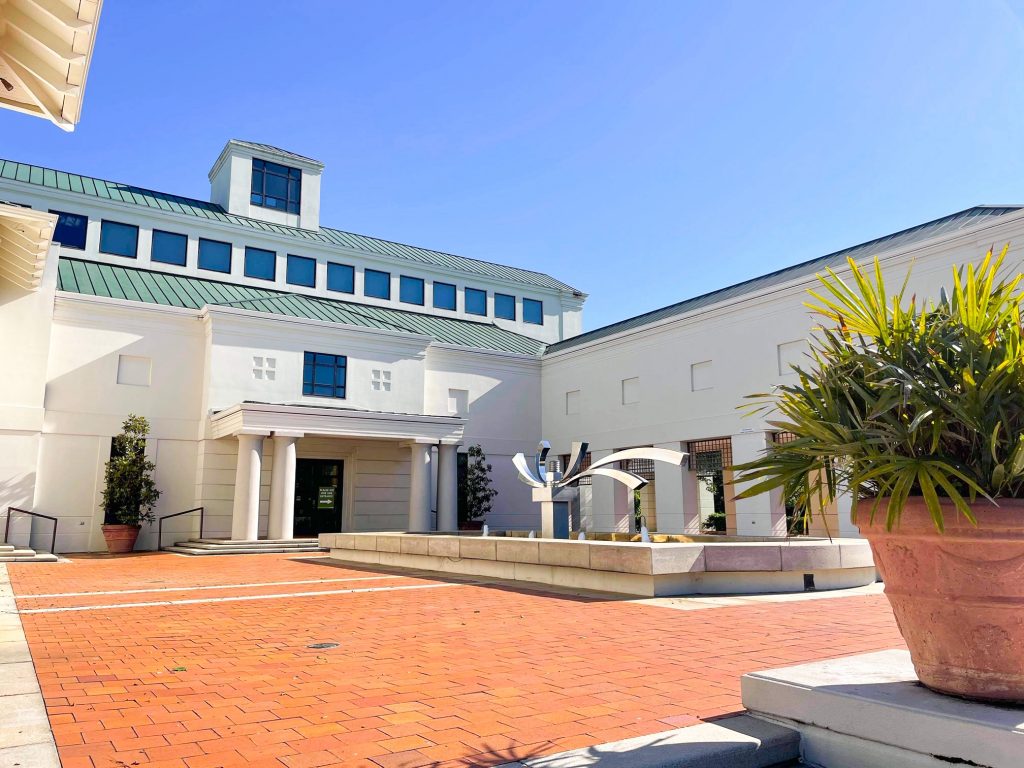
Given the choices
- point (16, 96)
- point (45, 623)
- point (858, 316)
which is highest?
point (16, 96)

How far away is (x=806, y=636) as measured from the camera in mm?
6914

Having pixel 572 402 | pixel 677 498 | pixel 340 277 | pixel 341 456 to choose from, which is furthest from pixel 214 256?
pixel 677 498

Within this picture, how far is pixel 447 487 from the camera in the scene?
26672 millimetres

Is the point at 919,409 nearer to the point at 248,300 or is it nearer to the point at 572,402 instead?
the point at 248,300

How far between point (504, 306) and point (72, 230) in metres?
19.1

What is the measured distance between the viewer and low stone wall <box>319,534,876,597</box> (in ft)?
32.5

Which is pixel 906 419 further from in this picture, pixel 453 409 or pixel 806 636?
pixel 453 409

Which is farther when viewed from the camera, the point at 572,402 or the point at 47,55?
the point at 572,402

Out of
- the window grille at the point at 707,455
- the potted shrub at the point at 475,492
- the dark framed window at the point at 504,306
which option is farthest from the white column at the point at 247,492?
the dark framed window at the point at 504,306

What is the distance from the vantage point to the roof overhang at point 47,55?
4.57 metres

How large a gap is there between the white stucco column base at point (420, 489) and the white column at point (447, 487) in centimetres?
79

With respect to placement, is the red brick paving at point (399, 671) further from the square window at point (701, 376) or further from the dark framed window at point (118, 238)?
the dark framed window at point (118, 238)

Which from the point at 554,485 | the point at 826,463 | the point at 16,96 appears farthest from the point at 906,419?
the point at 554,485

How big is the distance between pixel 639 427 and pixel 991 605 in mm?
24443
